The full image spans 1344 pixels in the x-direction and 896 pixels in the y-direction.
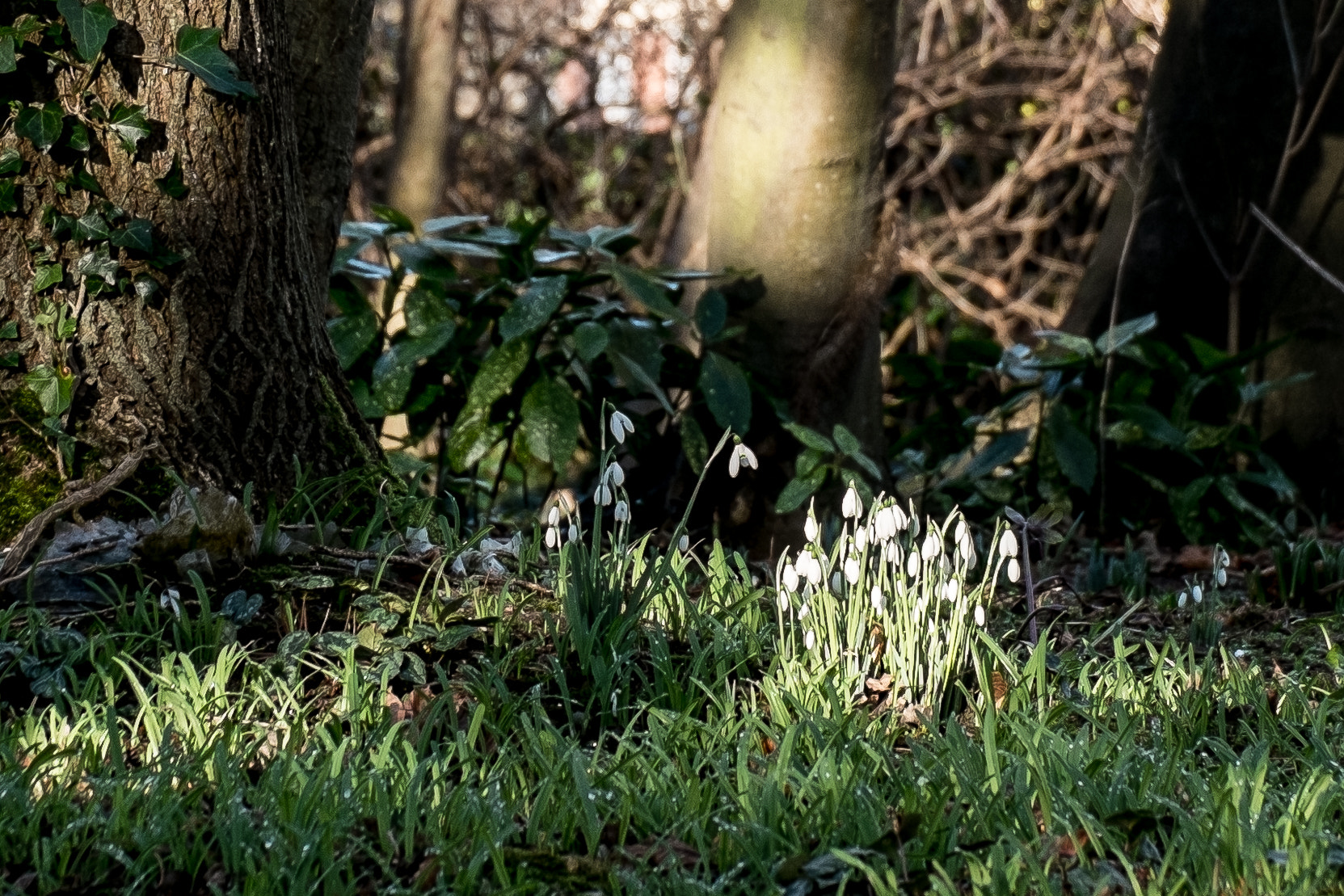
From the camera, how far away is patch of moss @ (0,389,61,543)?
2.85m

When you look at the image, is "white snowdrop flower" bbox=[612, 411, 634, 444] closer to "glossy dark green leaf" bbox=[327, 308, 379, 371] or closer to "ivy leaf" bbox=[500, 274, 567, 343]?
"ivy leaf" bbox=[500, 274, 567, 343]

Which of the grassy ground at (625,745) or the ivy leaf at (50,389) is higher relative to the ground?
the ivy leaf at (50,389)

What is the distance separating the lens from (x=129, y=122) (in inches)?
113

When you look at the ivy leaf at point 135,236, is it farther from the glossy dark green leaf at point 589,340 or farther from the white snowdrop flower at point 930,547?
the white snowdrop flower at point 930,547

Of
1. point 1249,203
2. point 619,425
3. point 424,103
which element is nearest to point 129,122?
point 619,425

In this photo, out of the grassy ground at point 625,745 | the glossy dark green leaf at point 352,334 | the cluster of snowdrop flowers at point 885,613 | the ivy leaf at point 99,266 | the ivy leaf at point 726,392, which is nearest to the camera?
the grassy ground at point 625,745

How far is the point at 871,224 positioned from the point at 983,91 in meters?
4.90

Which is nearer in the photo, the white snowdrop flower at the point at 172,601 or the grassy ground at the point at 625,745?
the grassy ground at the point at 625,745

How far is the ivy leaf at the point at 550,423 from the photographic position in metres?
4.30

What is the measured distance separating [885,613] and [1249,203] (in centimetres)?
395

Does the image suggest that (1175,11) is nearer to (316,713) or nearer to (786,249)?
(786,249)

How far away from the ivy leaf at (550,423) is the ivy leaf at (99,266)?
5.39 feet

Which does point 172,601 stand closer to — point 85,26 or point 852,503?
point 85,26

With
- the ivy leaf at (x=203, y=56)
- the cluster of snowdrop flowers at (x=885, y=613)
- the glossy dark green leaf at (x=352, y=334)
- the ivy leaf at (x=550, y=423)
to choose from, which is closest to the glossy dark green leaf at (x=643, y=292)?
the ivy leaf at (x=550, y=423)
